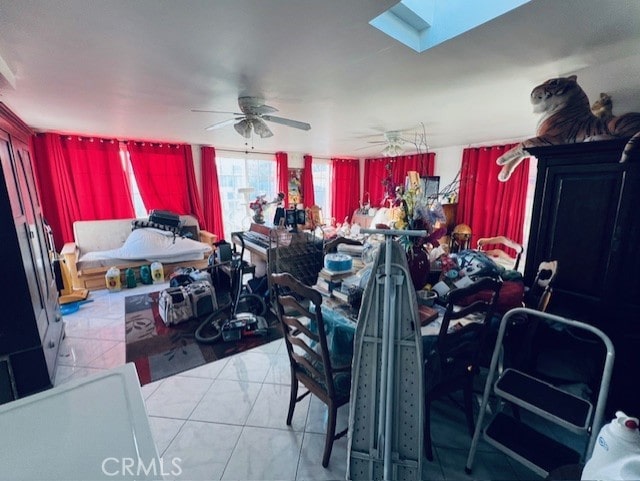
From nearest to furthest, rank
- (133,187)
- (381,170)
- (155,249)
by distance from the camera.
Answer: (155,249), (133,187), (381,170)

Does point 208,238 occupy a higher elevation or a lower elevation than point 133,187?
lower

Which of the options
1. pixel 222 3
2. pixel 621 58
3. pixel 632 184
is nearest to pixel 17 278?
pixel 222 3

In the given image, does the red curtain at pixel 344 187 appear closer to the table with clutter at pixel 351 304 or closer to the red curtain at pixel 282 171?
the red curtain at pixel 282 171

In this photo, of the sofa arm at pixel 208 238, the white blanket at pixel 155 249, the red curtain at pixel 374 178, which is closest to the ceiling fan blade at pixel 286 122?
the white blanket at pixel 155 249

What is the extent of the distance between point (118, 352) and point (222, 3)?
2742 millimetres

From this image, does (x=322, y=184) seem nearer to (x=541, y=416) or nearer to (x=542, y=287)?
(x=542, y=287)

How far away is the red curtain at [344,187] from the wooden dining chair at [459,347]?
5920 millimetres

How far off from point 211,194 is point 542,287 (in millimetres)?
5315

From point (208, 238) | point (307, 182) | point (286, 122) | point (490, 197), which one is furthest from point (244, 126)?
point (490, 197)

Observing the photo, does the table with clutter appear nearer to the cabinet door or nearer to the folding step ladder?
the folding step ladder

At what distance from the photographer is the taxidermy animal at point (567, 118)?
5.44 feet

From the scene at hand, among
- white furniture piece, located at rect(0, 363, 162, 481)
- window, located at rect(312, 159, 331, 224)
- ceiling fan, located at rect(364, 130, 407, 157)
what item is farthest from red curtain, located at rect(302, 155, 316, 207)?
white furniture piece, located at rect(0, 363, 162, 481)

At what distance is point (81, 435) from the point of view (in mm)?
626

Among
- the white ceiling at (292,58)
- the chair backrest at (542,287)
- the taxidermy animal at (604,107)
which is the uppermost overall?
the white ceiling at (292,58)
